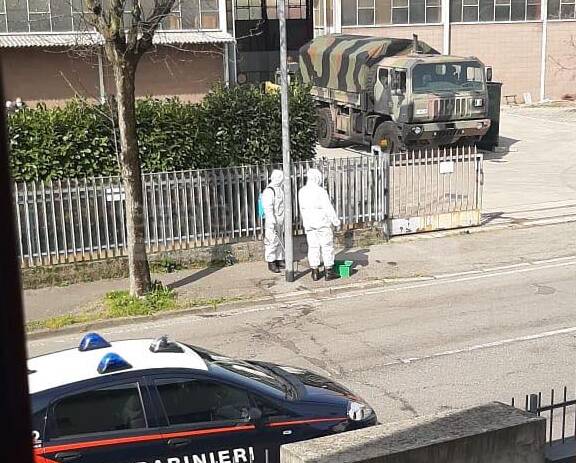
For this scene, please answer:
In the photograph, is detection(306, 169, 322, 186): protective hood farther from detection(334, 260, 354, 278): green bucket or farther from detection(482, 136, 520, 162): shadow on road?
detection(482, 136, 520, 162): shadow on road

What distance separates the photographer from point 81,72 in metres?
22.4

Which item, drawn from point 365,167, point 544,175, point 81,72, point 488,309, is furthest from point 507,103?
point 488,309

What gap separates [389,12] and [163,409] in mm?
32033

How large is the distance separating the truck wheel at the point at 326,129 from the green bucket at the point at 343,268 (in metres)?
13.2

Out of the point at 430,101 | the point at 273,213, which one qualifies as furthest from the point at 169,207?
the point at 430,101

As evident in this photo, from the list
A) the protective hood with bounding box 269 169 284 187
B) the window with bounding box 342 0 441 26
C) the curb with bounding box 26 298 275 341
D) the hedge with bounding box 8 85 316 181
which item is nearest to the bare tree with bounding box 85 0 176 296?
the curb with bounding box 26 298 275 341

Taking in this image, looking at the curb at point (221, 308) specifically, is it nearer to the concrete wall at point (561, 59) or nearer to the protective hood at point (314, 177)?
the protective hood at point (314, 177)

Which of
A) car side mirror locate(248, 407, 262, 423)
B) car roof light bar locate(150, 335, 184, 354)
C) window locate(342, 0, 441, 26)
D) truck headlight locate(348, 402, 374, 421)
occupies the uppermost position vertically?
window locate(342, 0, 441, 26)

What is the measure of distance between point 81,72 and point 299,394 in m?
17.6

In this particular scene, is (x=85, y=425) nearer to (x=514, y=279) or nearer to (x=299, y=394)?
(x=299, y=394)

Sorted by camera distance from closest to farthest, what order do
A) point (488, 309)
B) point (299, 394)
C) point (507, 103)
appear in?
point (299, 394) < point (488, 309) < point (507, 103)

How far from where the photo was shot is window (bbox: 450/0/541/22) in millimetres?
37531

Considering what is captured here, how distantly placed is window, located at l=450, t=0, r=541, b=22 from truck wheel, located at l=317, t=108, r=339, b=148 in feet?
43.7

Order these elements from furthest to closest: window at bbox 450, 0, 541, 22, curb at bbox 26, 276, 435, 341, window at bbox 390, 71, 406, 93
A: 1. window at bbox 450, 0, 541, 22
2. window at bbox 390, 71, 406, 93
3. curb at bbox 26, 276, 435, 341
